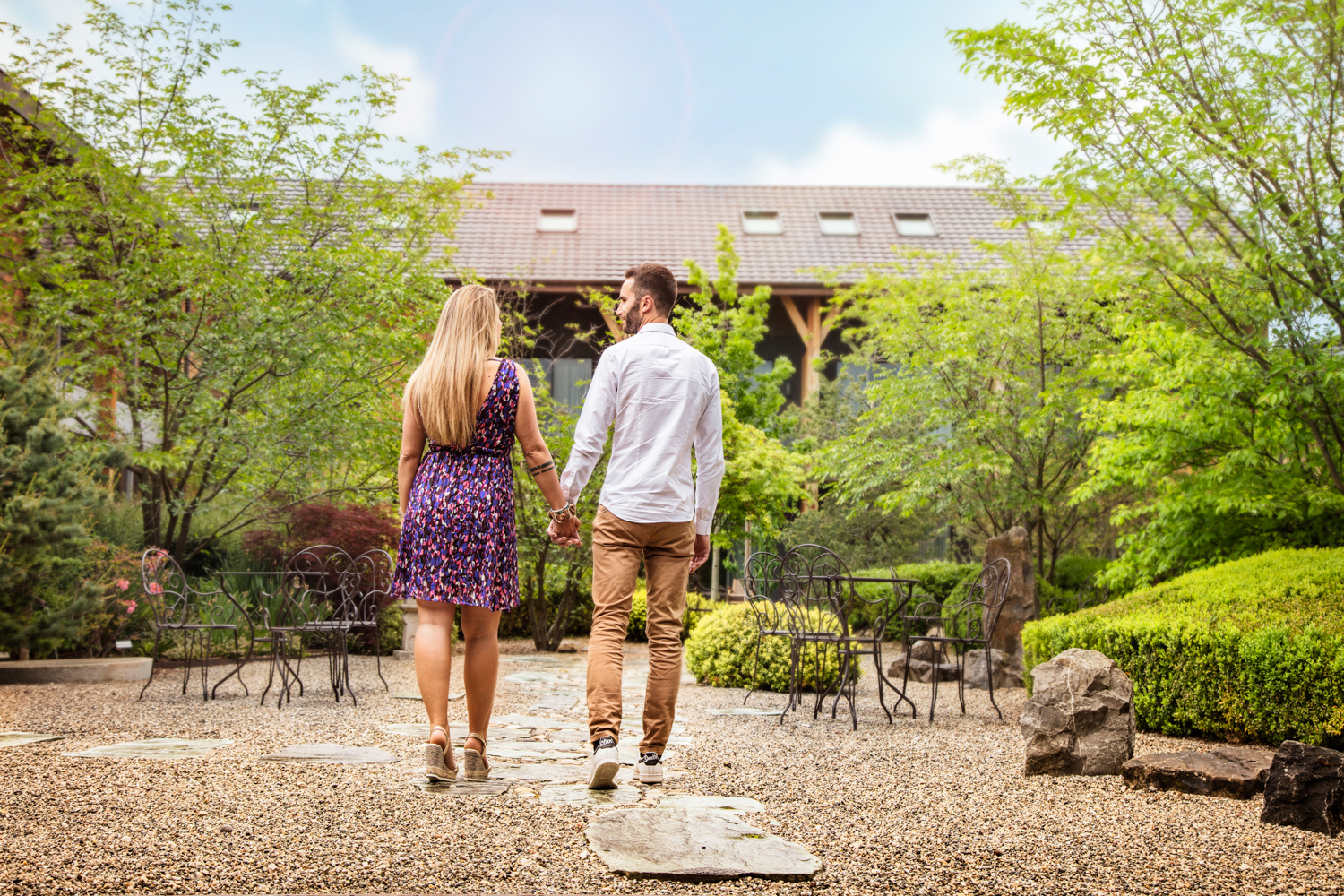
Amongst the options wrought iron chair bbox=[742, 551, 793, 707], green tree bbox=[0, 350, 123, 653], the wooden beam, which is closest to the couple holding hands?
wrought iron chair bbox=[742, 551, 793, 707]

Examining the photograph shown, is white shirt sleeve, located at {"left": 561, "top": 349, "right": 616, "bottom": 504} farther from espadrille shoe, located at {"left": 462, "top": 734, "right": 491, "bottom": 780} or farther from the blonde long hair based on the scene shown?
espadrille shoe, located at {"left": 462, "top": 734, "right": 491, "bottom": 780}

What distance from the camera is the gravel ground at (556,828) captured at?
2.16 metres

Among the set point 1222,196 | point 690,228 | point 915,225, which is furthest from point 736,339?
point 1222,196

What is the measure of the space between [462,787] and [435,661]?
0.41 metres

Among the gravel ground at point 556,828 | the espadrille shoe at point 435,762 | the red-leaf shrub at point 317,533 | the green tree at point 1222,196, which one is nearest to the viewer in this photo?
the gravel ground at point 556,828

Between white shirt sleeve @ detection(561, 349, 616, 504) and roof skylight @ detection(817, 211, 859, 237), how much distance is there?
1385 cm

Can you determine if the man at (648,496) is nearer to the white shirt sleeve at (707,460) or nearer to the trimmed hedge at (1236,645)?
the white shirt sleeve at (707,460)

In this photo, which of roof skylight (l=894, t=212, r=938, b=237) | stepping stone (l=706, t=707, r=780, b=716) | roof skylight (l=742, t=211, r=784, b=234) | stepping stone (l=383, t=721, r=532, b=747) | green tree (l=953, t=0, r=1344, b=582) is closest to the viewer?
stepping stone (l=383, t=721, r=532, b=747)

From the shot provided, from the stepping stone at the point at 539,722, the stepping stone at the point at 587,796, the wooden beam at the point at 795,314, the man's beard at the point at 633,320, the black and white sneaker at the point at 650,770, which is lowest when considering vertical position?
the stepping stone at the point at 539,722

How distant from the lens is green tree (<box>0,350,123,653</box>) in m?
6.02

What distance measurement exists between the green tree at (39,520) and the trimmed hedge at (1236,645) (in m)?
6.27

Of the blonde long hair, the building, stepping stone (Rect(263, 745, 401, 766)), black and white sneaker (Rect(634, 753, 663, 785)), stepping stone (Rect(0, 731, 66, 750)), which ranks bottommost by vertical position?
stepping stone (Rect(0, 731, 66, 750))

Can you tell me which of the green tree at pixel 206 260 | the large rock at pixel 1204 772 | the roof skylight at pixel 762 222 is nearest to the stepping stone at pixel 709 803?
the large rock at pixel 1204 772

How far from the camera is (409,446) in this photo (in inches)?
126
